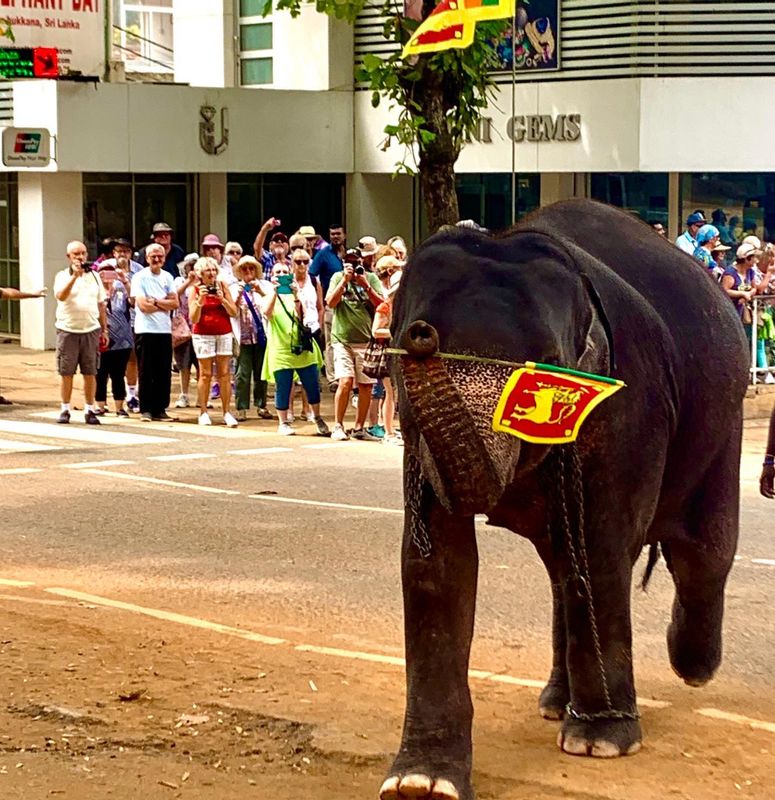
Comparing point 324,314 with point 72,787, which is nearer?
point 72,787

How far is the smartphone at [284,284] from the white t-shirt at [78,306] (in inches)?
80.0

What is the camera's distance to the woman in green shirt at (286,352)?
1808cm

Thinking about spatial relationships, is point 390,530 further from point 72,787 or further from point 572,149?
point 572,149

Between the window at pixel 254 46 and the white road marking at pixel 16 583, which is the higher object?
the window at pixel 254 46

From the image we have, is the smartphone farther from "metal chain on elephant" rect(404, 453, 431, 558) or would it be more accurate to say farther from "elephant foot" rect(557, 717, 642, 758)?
"metal chain on elephant" rect(404, 453, 431, 558)

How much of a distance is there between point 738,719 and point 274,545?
531cm

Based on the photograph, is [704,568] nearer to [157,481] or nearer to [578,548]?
[578,548]

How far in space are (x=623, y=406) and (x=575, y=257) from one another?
510 mm

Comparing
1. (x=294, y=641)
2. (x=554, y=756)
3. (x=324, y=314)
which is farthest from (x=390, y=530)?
(x=324, y=314)

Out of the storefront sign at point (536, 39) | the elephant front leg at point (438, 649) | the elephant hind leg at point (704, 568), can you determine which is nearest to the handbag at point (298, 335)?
the storefront sign at point (536, 39)

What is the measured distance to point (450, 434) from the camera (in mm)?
5086

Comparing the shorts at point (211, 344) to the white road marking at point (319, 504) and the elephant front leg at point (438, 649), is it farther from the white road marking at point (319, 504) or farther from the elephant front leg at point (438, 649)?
the elephant front leg at point (438, 649)

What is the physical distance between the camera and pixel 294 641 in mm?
8500

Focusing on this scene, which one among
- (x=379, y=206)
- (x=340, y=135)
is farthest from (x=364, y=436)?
(x=379, y=206)
